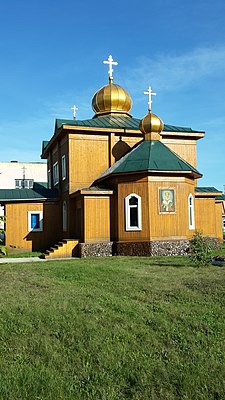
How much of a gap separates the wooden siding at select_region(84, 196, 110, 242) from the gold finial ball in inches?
147

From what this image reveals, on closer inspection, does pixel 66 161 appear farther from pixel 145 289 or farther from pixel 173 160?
pixel 145 289

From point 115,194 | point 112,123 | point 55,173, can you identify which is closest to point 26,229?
point 55,173

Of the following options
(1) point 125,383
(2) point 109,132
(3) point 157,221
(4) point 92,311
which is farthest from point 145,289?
(2) point 109,132

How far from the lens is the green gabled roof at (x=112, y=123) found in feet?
67.9

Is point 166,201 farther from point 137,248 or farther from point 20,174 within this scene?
point 20,174

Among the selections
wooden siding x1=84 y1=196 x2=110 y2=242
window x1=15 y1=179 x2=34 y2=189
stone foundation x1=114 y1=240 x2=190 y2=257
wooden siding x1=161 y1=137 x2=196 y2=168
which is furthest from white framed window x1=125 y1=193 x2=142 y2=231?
window x1=15 y1=179 x2=34 y2=189

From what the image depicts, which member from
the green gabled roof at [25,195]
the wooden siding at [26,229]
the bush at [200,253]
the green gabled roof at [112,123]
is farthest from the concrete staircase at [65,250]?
the bush at [200,253]

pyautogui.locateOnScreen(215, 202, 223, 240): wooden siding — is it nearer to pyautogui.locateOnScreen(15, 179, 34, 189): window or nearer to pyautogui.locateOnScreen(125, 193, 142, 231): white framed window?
pyautogui.locateOnScreen(125, 193, 142, 231): white framed window

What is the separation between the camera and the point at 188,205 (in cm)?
1830

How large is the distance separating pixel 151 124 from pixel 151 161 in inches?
95.1

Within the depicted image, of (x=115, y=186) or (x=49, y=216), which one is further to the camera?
(x=49, y=216)

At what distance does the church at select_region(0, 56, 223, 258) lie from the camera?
1756 centimetres

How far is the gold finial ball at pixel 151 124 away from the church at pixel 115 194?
0.05m

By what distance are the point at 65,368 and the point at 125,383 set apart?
2.37 feet
